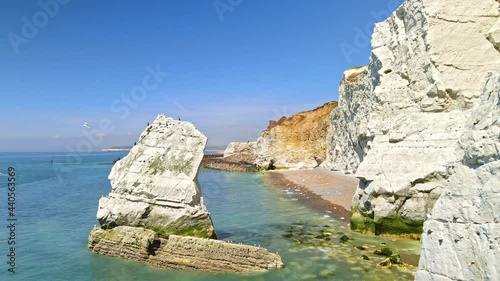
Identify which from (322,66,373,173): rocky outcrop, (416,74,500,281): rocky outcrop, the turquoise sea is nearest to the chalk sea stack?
the turquoise sea

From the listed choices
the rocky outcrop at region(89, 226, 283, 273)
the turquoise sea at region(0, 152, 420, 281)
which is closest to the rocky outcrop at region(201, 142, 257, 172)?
the turquoise sea at region(0, 152, 420, 281)

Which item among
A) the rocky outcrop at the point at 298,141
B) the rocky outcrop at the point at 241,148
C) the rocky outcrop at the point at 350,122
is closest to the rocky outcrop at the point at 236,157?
the rocky outcrop at the point at 241,148

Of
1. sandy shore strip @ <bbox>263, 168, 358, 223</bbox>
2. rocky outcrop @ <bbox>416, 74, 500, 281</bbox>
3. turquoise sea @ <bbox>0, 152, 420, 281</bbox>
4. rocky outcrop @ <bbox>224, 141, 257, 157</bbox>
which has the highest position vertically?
rocky outcrop @ <bbox>224, 141, 257, 157</bbox>

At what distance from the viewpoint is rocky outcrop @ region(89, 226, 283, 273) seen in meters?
13.8

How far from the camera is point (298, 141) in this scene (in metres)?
69.1

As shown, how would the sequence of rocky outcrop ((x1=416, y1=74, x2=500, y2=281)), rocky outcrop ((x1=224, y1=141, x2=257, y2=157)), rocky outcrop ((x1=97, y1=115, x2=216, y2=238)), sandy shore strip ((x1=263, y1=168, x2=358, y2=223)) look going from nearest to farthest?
rocky outcrop ((x1=416, y1=74, x2=500, y2=281))
rocky outcrop ((x1=97, y1=115, x2=216, y2=238))
sandy shore strip ((x1=263, y1=168, x2=358, y2=223))
rocky outcrop ((x1=224, y1=141, x2=257, y2=157))

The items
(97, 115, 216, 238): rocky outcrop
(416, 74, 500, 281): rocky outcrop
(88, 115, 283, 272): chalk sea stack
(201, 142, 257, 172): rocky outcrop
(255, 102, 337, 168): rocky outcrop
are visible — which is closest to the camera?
(416, 74, 500, 281): rocky outcrop

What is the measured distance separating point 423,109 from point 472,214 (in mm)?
13948

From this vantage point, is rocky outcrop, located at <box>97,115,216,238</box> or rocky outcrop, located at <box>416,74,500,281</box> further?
rocky outcrop, located at <box>97,115,216,238</box>

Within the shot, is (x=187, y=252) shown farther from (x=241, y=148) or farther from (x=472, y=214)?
(x=241, y=148)

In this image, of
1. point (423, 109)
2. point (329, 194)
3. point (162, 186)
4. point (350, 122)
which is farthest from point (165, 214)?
point (350, 122)

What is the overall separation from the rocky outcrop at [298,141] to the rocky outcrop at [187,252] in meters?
52.4

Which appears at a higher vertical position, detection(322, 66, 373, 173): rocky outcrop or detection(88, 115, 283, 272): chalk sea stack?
detection(322, 66, 373, 173): rocky outcrop

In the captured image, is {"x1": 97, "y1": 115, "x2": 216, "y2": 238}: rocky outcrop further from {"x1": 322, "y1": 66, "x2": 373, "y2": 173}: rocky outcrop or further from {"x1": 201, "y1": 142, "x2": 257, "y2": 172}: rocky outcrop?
{"x1": 201, "y1": 142, "x2": 257, "y2": 172}: rocky outcrop
